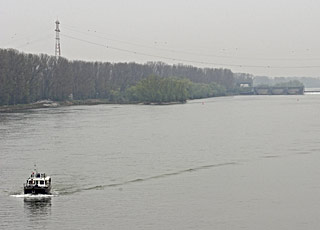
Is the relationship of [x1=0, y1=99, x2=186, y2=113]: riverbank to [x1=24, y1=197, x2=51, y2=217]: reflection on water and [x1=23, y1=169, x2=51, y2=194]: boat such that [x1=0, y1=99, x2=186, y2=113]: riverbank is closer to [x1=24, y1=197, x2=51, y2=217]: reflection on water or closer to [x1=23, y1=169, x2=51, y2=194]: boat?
[x1=23, y1=169, x2=51, y2=194]: boat

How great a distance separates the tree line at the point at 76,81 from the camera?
60.3 metres

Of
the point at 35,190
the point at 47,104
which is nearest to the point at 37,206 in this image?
the point at 35,190

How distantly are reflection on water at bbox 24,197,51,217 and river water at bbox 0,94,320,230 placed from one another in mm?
28

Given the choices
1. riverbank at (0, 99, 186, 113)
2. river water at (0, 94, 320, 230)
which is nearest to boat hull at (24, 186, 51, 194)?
river water at (0, 94, 320, 230)

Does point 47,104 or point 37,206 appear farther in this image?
point 47,104

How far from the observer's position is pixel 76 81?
248ft

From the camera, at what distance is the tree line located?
2376 inches

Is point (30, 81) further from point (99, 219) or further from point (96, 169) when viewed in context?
point (99, 219)

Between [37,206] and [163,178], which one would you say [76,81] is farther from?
[37,206]

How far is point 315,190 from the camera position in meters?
18.8

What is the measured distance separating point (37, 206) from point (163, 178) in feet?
16.2

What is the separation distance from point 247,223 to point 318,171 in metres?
7.44

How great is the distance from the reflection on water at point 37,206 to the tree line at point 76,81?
40850 mm

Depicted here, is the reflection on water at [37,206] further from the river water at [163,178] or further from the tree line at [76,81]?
the tree line at [76,81]
